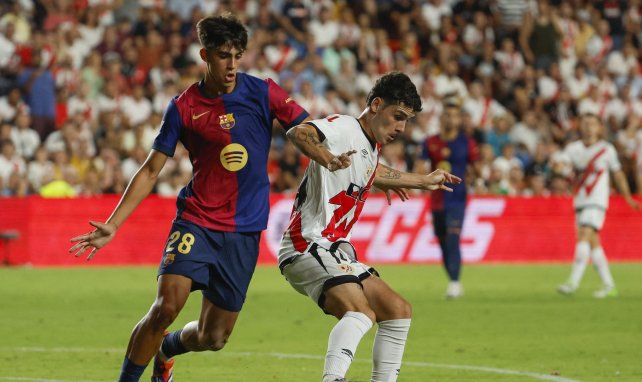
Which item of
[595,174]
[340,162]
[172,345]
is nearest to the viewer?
[340,162]

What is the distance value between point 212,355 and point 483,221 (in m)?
12.6

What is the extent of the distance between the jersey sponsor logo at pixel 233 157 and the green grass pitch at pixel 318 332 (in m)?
2.15

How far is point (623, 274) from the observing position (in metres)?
20.2

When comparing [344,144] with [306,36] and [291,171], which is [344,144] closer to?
[291,171]

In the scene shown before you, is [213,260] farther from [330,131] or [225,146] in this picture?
[330,131]

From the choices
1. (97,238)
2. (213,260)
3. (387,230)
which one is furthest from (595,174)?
(97,238)


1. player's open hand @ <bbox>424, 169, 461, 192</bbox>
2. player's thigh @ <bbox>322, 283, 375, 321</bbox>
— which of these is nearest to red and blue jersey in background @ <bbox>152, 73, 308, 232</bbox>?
player's thigh @ <bbox>322, 283, 375, 321</bbox>

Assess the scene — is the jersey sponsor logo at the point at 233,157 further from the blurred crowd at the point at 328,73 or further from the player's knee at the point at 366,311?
the blurred crowd at the point at 328,73

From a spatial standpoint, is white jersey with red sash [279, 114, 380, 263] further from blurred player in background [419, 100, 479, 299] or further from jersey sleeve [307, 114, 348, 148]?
blurred player in background [419, 100, 479, 299]

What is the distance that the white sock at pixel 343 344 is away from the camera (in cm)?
705

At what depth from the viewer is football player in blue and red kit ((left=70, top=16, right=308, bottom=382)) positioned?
7.28 m

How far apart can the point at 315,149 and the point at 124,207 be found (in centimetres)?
122

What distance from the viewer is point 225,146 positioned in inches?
295

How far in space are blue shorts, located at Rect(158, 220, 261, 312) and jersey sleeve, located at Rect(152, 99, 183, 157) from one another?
470mm
